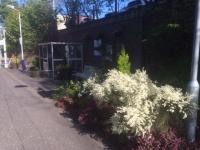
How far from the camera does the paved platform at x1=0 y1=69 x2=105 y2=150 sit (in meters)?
7.51

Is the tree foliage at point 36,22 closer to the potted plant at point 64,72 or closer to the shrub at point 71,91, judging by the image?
the potted plant at point 64,72

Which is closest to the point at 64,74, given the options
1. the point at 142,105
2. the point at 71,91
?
the point at 71,91

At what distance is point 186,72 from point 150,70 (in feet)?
12.2

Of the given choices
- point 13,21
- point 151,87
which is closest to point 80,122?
point 151,87

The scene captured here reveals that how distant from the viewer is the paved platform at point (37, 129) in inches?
296

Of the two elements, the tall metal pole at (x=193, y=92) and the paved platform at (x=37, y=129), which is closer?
the tall metal pole at (x=193, y=92)

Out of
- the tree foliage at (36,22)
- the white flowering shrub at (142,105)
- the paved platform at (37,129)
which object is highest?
the tree foliage at (36,22)

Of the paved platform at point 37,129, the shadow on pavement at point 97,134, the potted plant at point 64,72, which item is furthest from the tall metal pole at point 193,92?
the potted plant at point 64,72

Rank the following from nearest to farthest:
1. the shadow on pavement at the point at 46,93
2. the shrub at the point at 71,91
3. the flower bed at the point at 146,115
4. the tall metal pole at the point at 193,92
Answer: the tall metal pole at the point at 193,92 < the flower bed at the point at 146,115 < the shrub at the point at 71,91 < the shadow on pavement at the point at 46,93

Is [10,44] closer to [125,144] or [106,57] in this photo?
[106,57]

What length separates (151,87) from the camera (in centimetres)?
722

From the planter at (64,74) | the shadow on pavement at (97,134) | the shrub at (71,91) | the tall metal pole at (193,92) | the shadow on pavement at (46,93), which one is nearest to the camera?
the tall metal pole at (193,92)

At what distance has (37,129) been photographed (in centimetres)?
878

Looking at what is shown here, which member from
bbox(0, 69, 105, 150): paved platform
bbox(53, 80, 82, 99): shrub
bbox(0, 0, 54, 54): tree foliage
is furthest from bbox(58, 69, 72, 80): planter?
bbox(0, 0, 54, 54): tree foliage
